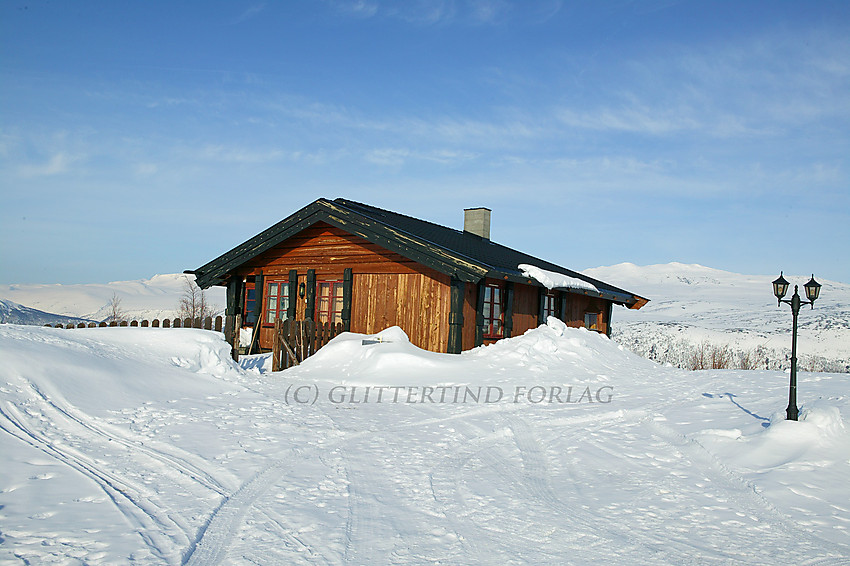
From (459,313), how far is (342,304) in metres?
4.02

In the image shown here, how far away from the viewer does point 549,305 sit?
20422mm

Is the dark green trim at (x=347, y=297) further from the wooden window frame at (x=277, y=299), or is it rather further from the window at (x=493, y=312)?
the window at (x=493, y=312)

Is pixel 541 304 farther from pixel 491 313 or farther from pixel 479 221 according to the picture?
pixel 479 221

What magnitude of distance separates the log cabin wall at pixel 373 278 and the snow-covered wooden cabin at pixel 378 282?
3 centimetres

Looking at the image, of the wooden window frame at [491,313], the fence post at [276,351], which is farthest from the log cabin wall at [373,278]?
the fence post at [276,351]

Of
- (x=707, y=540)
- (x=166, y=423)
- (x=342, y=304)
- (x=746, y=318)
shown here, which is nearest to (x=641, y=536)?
(x=707, y=540)

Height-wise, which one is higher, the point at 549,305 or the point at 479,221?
the point at 479,221

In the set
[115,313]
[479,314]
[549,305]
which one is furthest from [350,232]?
[115,313]

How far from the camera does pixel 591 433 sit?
8.51 m

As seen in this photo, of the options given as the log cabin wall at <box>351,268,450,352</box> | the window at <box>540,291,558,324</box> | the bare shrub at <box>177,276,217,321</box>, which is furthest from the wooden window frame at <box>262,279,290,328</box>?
the bare shrub at <box>177,276,217,321</box>

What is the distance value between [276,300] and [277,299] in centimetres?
7

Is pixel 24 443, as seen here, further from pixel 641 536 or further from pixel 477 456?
pixel 641 536

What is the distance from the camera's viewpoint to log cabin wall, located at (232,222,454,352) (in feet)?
52.2

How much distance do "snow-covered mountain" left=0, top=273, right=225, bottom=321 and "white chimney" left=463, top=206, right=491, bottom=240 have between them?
42.0m
